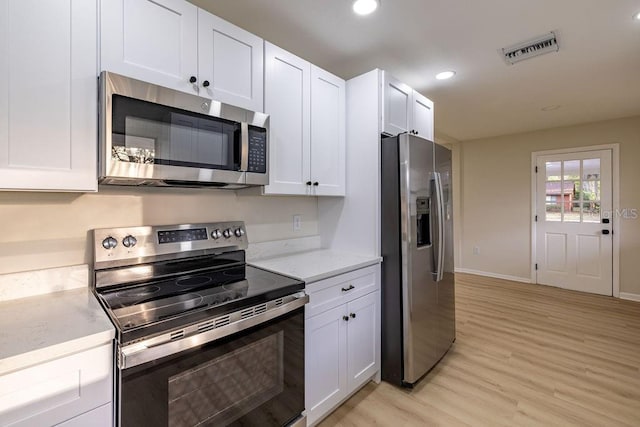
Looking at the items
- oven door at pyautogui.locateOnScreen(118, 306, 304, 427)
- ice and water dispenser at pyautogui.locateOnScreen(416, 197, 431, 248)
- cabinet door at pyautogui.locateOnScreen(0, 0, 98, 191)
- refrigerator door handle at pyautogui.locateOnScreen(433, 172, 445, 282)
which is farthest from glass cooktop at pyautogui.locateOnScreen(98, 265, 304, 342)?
refrigerator door handle at pyautogui.locateOnScreen(433, 172, 445, 282)

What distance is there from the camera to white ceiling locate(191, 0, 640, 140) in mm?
1784

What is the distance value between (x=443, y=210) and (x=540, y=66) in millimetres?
1505

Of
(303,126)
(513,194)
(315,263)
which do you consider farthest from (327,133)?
(513,194)

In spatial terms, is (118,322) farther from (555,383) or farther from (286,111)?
(555,383)

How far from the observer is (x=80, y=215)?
1403 mm

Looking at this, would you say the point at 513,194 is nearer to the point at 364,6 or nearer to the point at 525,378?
the point at 525,378

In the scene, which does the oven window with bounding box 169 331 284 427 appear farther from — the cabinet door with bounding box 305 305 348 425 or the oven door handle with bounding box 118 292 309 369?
the cabinet door with bounding box 305 305 348 425

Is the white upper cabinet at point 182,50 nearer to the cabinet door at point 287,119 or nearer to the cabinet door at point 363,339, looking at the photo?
the cabinet door at point 287,119

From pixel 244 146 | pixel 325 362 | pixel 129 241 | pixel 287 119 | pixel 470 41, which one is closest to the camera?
pixel 129 241

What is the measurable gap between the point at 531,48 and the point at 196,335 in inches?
111

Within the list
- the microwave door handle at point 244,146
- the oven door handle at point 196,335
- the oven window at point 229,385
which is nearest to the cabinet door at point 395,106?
the microwave door handle at point 244,146

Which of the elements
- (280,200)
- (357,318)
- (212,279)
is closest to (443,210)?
(357,318)

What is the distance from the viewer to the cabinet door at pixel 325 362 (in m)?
1.61

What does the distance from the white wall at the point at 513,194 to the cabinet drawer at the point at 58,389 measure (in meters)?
5.40
